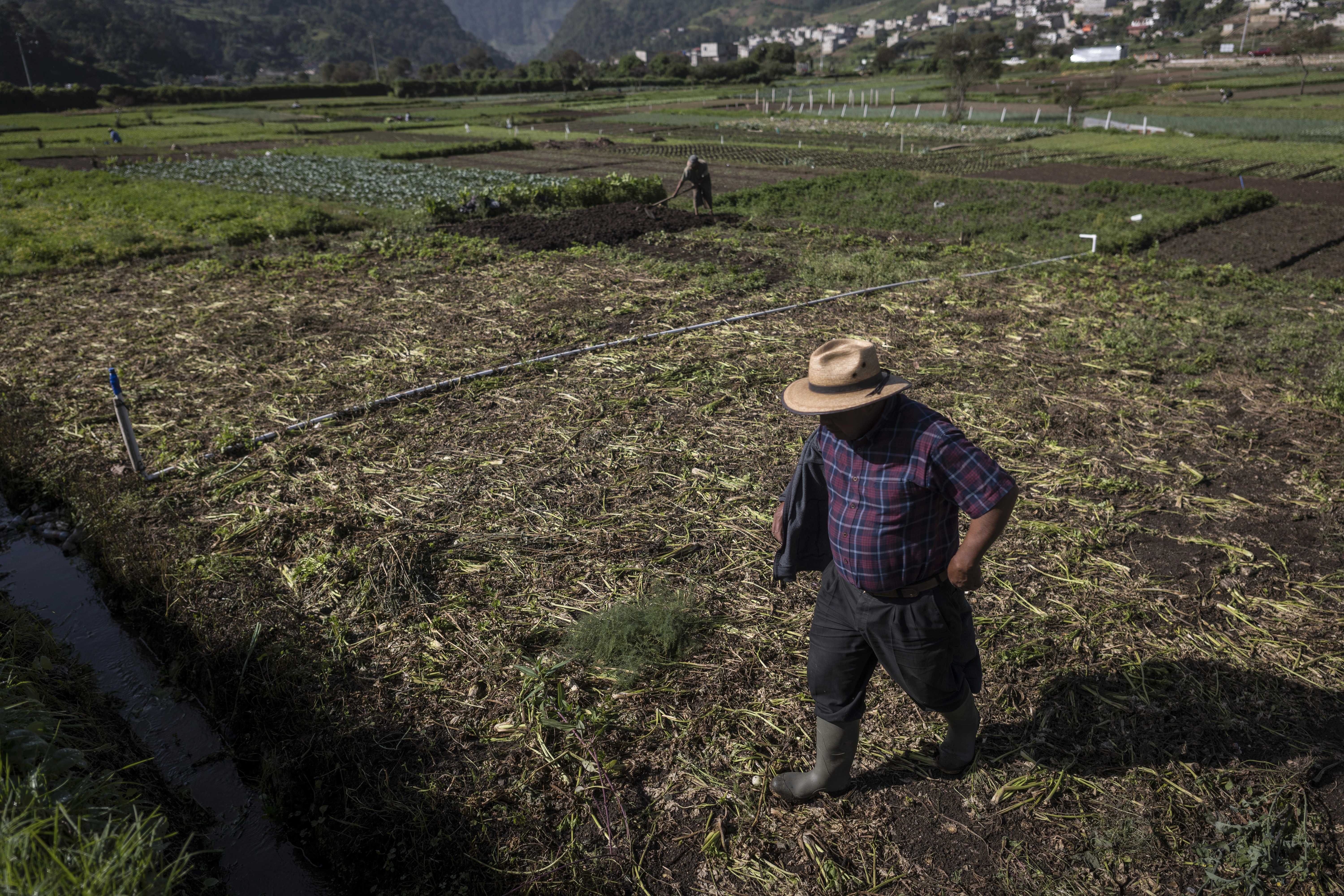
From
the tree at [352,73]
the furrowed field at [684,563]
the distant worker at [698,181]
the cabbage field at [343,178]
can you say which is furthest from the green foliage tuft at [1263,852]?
the tree at [352,73]

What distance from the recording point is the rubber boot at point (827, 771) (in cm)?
313

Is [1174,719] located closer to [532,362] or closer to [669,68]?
[532,362]

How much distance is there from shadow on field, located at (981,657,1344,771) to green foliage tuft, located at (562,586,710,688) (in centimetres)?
159

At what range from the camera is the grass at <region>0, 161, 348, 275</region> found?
534 inches

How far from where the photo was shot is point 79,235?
48.3ft

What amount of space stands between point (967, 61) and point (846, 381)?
44617mm

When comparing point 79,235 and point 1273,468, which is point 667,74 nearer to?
point 79,235

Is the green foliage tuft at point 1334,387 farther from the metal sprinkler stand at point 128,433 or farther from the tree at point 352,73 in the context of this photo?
the tree at point 352,73

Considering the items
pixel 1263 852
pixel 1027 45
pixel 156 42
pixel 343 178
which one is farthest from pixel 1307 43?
pixel 156 42

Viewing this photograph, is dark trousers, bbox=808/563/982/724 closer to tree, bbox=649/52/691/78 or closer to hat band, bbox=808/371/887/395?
hat band, bbox=808/371/887/395

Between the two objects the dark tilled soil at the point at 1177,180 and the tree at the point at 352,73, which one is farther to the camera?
the tree at the point at 352,73

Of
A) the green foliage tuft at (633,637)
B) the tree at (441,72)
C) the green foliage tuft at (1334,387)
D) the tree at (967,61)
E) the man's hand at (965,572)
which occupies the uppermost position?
the tree at (441,72)

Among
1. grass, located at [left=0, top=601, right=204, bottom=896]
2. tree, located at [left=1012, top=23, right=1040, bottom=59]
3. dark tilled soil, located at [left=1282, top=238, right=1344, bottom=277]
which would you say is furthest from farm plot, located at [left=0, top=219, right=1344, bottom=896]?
tree, located at [left=1012, top=23, right=1040, bottom=59]

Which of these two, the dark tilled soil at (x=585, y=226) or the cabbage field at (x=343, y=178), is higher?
the cabbage field at (x=343, y=178)
